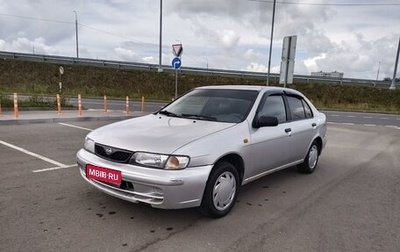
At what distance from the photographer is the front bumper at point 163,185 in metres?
3.26

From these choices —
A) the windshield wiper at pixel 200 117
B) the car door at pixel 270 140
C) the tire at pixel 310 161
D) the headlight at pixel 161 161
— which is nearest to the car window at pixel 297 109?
the car door at pixel 270 140

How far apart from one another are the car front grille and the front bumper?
0.23 ft

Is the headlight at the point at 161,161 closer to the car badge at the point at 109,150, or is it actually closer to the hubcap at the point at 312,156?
the car badge at the point at 109,150

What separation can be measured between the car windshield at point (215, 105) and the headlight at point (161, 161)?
114cm

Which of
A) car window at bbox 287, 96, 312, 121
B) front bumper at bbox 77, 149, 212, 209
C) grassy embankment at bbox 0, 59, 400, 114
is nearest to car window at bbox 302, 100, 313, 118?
car window at bbox 287, 96, 312, 121

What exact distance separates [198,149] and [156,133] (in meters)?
0.59

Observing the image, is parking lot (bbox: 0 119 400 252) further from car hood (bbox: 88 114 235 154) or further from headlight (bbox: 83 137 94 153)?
car hood (bbox: 88 114 235 154)

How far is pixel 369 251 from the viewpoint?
3.18 meters

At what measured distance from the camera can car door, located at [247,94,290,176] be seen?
4270 millimetres

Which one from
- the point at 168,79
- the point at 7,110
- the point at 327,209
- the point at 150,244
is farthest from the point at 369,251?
the point at 168,79

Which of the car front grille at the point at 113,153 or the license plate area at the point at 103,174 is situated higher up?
the car front grille at the point at 113,153

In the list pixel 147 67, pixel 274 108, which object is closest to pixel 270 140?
pixel 274 108

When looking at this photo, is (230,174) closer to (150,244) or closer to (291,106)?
(150,244)

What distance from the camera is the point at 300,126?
17.5 ft
